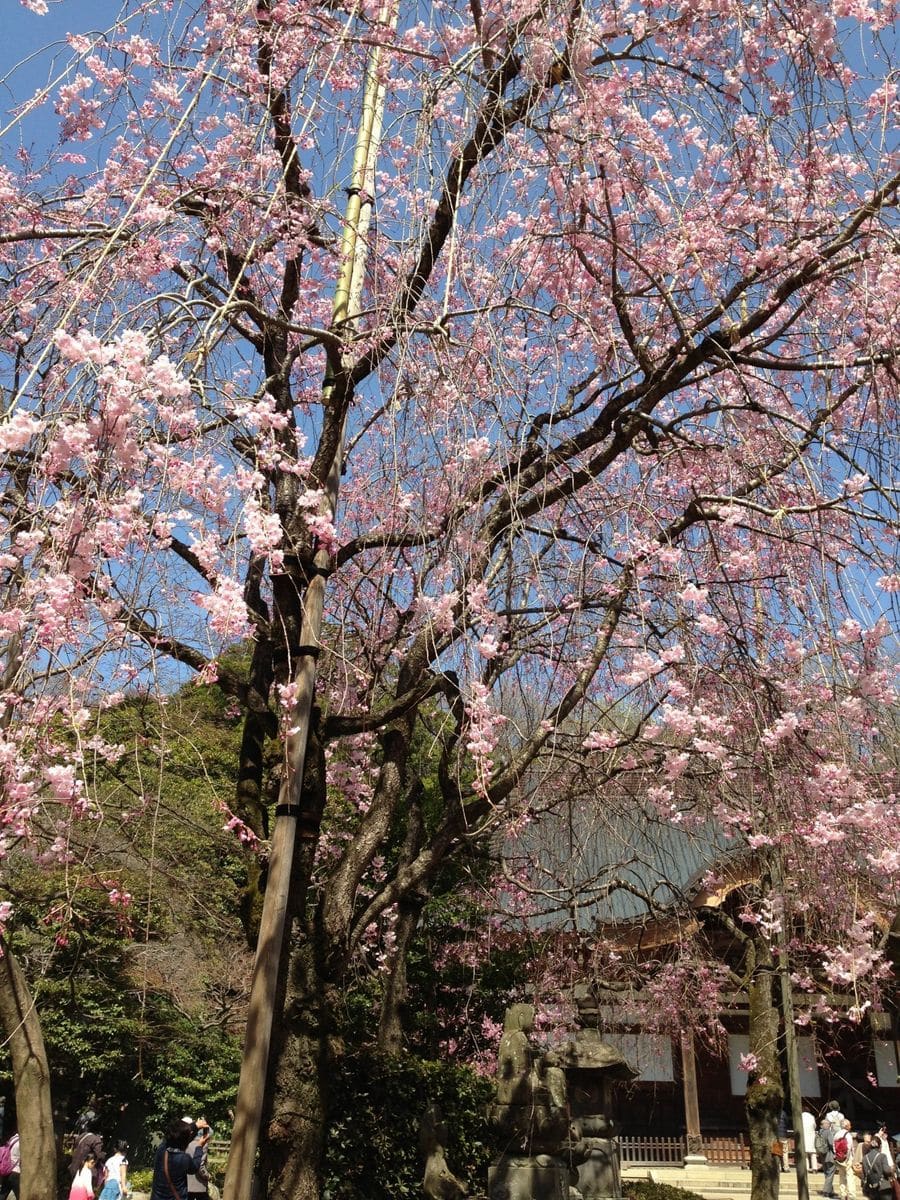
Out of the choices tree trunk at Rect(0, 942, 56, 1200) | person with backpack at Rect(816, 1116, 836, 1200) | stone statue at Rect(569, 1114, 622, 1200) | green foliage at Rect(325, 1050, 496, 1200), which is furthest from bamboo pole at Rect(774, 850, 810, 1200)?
tree trunk at Rect(0, 942, 56, 1200)

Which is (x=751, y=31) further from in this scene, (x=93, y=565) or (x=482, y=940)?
(x=482, y=940)

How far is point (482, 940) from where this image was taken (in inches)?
446

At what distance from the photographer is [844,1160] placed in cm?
1209

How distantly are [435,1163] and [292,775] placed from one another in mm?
4306

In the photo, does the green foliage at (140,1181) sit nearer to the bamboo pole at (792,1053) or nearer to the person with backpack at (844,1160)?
the bamboo pole at (792,1053)

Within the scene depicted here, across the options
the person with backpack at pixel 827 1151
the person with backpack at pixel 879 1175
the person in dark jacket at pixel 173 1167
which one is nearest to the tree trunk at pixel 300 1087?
the person in dark jacket at pixel 173 1167

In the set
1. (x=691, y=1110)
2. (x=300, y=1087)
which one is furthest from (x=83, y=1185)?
Result: (x=691, y=1110)

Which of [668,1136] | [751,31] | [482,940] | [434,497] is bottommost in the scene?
[668,1136]

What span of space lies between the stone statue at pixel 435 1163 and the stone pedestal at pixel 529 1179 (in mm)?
345

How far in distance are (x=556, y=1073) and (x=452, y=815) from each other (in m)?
3.04

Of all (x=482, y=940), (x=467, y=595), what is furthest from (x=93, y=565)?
(x=482, y=940)

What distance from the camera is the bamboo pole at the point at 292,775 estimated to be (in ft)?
9.94

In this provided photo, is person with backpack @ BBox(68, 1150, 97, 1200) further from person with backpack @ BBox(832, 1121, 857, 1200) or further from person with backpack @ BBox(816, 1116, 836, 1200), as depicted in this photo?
person with backpack @ BBox(816, 1116, 836, 1200)

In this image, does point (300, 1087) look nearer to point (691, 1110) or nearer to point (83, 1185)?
point (83, 1185)
